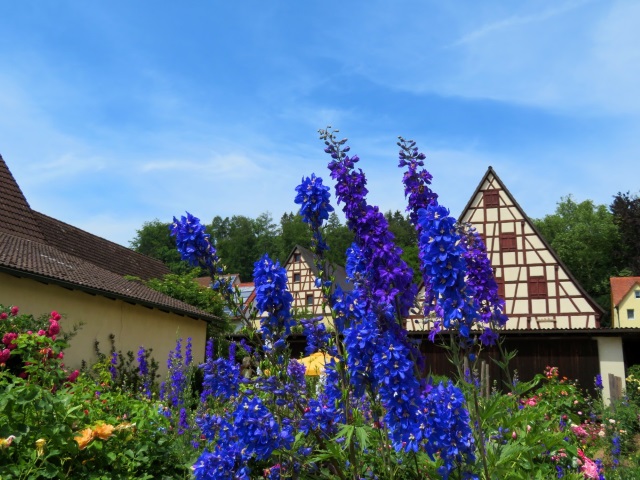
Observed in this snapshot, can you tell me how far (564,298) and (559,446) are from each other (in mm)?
19729

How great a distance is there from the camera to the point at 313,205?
3.57 metres

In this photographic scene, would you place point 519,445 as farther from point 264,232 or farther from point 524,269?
point 264,232

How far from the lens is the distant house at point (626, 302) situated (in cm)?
4172

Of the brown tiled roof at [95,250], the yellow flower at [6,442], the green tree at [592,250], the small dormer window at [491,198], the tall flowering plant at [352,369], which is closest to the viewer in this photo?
the tall flowering plant at [352,369]

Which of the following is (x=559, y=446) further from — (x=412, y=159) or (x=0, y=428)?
(x=0, y=428)

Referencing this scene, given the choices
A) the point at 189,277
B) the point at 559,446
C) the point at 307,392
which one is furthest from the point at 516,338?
the point at 307,392

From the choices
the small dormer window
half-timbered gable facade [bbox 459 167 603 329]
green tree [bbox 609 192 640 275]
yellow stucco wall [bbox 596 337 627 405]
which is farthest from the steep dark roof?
green tree [bbox 609 192 640 275]

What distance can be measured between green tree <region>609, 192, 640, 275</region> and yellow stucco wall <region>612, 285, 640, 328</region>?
5.83 ft

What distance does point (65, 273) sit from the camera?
45.5ft

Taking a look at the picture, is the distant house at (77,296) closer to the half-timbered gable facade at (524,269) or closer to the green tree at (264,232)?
the half-timbered gable facade at (524,269)

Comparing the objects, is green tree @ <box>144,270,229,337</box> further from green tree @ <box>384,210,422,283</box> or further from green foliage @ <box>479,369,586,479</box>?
green foliage @ <box>479,369,586,479</box>

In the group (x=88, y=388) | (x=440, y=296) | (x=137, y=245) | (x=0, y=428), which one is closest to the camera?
(x=440, y=296)

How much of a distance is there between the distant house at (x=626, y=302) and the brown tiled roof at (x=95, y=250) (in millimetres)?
31997

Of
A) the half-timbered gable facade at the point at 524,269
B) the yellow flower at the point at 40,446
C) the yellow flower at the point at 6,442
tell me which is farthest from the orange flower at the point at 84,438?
the half-timbered gable facade at the point at 524,269
